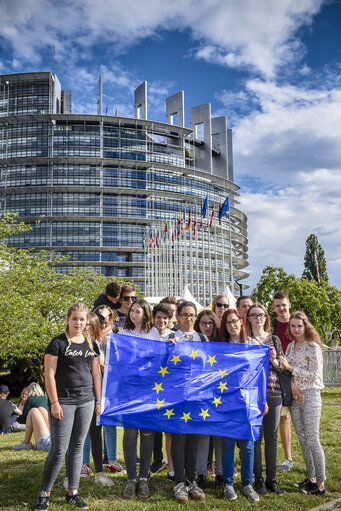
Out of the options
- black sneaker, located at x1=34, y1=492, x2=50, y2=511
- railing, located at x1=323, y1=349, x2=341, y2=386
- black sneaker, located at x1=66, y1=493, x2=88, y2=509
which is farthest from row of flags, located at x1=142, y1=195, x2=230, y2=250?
black sneaker, located at x1=34, y1=492, x2=50, y2=511

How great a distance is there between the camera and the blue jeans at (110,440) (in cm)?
605

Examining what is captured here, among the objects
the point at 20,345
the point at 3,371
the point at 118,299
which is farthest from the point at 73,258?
the point at 118,299

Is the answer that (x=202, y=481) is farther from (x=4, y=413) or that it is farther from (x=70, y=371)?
(x=4, y=413)

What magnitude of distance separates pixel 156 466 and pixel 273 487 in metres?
1.63

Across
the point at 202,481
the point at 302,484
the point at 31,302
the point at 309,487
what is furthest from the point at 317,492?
the point at 31,302

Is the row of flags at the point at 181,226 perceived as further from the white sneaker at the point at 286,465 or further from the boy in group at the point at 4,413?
the white sneaker at the point at 286,465

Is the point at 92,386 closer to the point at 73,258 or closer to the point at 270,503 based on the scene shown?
the point at 270,503

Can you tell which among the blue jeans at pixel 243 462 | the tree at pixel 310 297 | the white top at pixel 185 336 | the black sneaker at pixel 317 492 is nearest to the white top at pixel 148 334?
the white top at pixel 185 336

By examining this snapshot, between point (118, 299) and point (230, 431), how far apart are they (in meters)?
2.74

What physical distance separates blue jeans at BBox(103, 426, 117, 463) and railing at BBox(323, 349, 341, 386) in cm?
1069

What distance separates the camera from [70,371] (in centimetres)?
497

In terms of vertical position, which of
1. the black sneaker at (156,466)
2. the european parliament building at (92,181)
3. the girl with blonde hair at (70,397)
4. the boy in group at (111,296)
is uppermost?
the european parliament building at (92,181)

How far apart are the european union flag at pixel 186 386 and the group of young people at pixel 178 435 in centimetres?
12

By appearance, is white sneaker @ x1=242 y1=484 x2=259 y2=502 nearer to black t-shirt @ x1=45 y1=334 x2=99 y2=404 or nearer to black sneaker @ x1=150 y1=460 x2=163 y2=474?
black sneaker @ x1=150 y1=460 x2=163 y2=474
